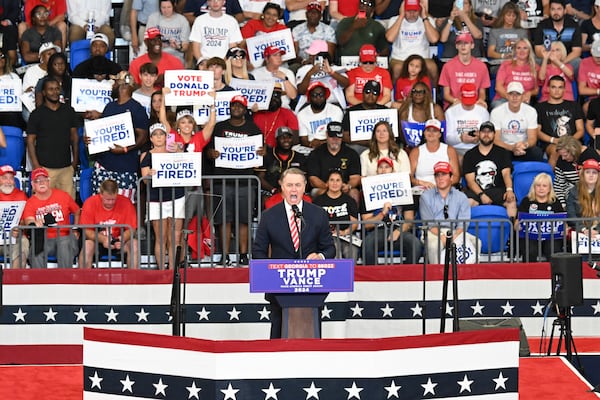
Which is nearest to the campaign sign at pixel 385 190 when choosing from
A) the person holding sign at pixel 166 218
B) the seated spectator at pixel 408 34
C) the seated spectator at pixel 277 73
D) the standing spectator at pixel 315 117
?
the standing spectator at pixel 315 117

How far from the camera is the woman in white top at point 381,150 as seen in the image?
61.3ft

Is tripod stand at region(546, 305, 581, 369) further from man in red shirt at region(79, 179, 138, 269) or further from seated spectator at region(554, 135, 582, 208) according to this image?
man in red shirt at region(79, 179, 138, 269)

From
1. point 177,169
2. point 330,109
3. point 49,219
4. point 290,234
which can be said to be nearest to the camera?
point 290,234

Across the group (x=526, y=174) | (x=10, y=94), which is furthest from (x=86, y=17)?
(x=526, y=174)

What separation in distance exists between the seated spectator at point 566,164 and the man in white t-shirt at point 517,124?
0.55 meters

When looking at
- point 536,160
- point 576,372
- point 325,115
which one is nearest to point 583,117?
point 536,160

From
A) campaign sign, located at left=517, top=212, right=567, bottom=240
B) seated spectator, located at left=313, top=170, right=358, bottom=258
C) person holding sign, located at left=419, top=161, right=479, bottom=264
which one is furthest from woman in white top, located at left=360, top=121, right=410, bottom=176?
campaign sign, located at left=517, top=212, right=567, bottom=240

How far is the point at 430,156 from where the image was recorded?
62.0 feet

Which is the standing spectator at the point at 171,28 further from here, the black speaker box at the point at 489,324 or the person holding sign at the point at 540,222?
the black speaker box at the point at 489,324

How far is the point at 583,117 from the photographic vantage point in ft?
66.6

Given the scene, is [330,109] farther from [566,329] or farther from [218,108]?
[566,329]

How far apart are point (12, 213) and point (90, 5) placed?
4.95 meters

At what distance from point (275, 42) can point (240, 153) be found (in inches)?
111

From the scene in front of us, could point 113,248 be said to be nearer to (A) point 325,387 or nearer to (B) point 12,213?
(B) point 12,213
